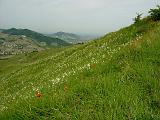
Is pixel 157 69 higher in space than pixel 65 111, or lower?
higher

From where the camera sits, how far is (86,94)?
991 cm

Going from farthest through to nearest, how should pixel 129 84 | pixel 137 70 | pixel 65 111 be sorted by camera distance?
pixel 137 70 → pixel 129 84 → pixel 65 111

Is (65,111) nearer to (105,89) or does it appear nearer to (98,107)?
(98,107)

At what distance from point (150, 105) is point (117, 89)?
116 centimetres

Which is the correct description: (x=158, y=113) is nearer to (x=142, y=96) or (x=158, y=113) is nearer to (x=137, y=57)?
(x=142, y=96)

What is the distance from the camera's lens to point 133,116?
849 centimetres

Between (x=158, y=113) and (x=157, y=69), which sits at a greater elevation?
(x=157, y=69)

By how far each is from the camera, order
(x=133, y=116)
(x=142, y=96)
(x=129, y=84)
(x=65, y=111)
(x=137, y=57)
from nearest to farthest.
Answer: (x=133, y=116) → (x=65, y=111) → (x=142, y=96) → (x=129, y=84) → (x=137, y=57)

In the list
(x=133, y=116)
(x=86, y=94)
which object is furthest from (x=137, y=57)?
(x=133, y=116)

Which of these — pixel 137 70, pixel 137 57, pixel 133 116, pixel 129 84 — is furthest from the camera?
pixel 137 57

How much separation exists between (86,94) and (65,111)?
1090 mm

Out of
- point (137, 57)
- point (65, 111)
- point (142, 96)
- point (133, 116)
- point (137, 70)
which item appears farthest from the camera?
point (137, 57)

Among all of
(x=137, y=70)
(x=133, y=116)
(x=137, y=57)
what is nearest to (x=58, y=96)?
(x=133, y=116)

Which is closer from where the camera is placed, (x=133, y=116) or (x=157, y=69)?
(x=133, y=116)
